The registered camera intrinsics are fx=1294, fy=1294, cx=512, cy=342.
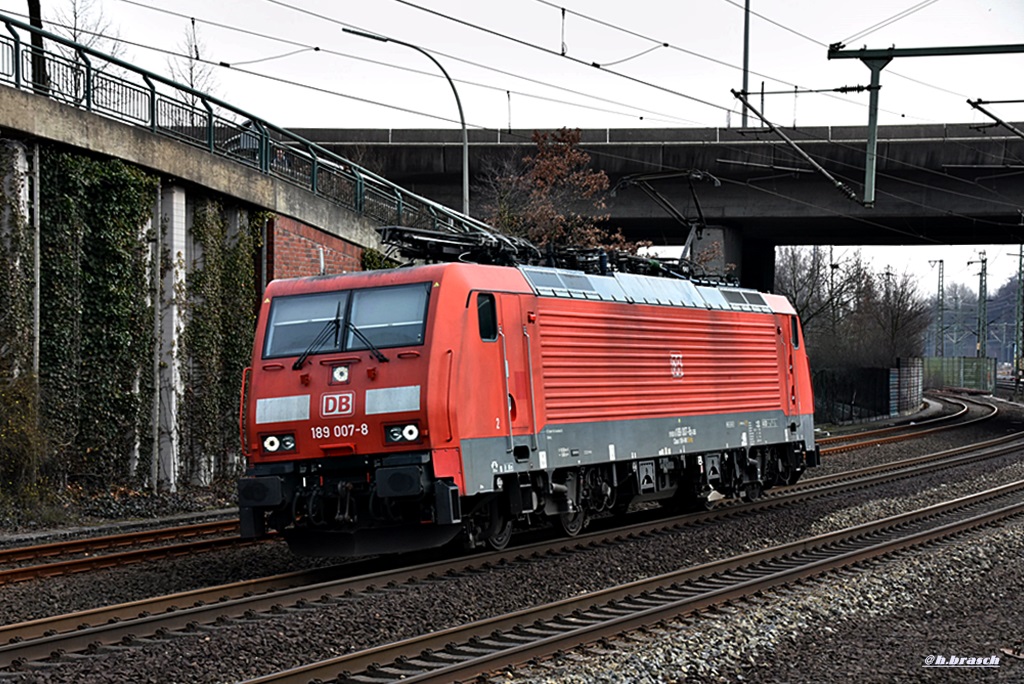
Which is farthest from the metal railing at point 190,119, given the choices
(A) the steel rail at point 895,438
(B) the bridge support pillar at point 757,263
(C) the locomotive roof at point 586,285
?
(B) the bridge support pillar at point 757,263

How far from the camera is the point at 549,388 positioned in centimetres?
1443

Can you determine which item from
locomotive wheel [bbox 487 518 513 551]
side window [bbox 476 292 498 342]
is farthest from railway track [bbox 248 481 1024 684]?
side window [bbox 476 292 498 342]

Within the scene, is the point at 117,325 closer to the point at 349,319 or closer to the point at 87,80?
the point at 87,80

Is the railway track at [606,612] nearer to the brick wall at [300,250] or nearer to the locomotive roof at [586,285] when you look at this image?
the locomotive roof at [586,285]

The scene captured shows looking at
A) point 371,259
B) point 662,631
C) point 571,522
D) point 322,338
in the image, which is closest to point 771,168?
point 371,259

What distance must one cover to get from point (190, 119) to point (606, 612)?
12544 millimetres

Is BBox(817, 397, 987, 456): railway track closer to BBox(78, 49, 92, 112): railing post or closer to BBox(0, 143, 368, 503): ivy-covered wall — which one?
BBox(0, 143, 368, 503): ivy-covered wall

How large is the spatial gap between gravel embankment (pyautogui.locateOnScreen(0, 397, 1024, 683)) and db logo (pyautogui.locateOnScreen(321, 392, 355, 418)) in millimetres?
1755

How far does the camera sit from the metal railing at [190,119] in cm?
1720

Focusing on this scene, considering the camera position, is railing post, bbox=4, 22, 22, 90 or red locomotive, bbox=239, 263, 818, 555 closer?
red locomotive, bbox=239, 263, 818, 555

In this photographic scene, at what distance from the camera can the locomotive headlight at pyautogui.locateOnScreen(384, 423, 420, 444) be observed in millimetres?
12500

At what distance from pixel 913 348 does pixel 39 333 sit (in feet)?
203

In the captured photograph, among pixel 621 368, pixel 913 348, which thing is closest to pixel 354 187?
pixel 621 368

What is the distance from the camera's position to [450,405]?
41.3 ft
